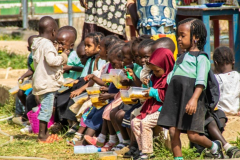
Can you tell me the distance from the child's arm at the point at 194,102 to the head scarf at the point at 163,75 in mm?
503

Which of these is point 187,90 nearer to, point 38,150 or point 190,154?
point 190,154

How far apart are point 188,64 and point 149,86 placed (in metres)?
0.67

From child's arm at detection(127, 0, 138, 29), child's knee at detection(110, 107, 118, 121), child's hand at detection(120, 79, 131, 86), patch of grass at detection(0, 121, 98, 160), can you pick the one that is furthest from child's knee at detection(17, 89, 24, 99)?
child's hand at detection(120, 79, 131, 86)

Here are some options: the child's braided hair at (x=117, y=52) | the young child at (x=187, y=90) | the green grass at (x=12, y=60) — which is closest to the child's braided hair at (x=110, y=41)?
the child's braided hair at (x=117, y=52)

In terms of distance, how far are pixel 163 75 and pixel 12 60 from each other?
7.80 metres

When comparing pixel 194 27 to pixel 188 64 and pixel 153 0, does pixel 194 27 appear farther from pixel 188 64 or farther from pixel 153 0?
pixel 153 0

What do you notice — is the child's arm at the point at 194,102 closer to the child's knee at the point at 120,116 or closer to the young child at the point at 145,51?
the young child at the point at 145,51

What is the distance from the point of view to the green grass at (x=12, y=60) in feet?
37.3

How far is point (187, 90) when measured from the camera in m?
4.07

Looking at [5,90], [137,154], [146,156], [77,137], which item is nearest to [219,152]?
[146,156]

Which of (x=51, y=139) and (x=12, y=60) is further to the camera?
(x=12, y=60)

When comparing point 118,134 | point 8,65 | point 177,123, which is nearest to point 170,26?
point 118,134

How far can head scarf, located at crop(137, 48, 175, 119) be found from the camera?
14.4ft

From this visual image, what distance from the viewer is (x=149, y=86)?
15.2ft
